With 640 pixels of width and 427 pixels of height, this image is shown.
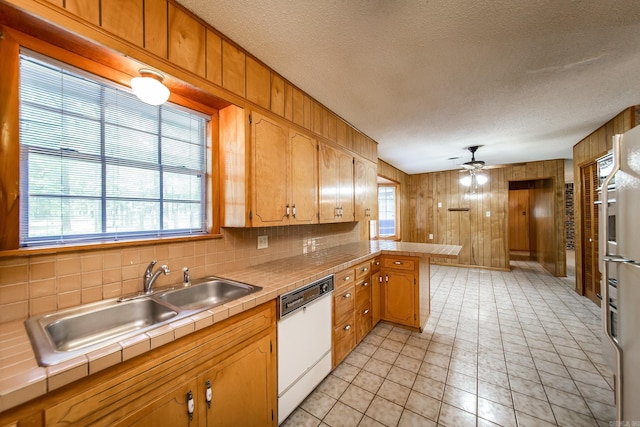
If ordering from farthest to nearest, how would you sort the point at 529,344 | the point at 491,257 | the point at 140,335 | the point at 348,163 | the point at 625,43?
the point at 491,257 → the point at 348,163 → the point at 529,344 → the point at 625,43 → the point at 140,335

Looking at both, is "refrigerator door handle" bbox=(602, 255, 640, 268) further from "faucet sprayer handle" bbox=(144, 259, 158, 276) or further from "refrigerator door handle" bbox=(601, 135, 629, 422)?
"faucet sprayer handle" bbox=(144, 259, 158, 276)

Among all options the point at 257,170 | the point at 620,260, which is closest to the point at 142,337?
the point at 257,170

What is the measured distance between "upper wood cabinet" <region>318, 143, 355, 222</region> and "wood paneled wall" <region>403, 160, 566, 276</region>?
3.81 metres

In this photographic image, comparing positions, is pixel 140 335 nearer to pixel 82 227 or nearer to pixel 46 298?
pixel 46 298

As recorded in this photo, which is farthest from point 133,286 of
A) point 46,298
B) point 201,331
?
point 201,331

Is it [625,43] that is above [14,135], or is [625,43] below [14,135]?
above

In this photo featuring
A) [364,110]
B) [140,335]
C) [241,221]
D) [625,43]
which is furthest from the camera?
[364,110]

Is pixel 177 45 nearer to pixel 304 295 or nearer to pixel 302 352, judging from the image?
pixel 304 295

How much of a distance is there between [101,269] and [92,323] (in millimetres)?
257

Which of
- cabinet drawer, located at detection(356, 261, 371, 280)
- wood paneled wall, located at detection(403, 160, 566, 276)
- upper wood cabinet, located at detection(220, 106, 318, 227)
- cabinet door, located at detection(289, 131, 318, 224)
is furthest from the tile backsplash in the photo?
wood paneled wall, located at detection(403, 160, 566, 276)

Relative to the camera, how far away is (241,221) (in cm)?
167

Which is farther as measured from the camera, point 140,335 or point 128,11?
point 128,11

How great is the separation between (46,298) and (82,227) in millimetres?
345

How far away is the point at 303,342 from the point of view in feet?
5.43
